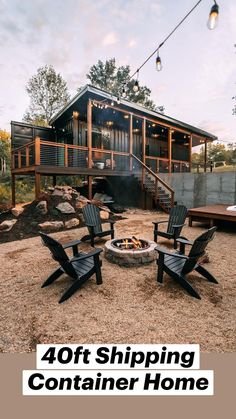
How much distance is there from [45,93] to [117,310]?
929 inches

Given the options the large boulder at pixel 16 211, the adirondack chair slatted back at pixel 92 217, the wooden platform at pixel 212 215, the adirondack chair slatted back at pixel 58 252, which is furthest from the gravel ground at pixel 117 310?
the large boulder at pixel 16 211

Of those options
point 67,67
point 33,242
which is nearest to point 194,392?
point 33,242

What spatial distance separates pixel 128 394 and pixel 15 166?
1173 centimetres

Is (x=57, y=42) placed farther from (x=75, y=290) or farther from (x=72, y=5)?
(x=75, y=290)

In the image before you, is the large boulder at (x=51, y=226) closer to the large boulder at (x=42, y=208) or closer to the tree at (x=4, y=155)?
the large boulder at (x=42, y=208)

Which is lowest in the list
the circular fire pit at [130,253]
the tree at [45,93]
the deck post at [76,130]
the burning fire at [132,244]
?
the circular fire pit at [130,253]

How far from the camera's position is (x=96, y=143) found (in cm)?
1277

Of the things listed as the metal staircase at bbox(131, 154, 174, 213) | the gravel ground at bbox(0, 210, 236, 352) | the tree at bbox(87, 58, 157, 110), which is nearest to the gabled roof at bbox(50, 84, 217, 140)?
the metal staircase at bbox(131, 154, 174, 213)

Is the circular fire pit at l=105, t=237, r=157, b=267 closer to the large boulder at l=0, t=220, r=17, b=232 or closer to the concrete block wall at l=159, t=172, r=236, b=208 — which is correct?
the large boulder at l=0, t=220, r=17, b=232

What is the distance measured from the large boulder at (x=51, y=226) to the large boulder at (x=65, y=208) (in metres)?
0.78

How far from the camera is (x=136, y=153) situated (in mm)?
14695

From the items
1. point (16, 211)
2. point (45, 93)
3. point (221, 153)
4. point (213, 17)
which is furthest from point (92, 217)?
point (221, 153)

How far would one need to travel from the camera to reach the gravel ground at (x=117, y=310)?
2.04 m

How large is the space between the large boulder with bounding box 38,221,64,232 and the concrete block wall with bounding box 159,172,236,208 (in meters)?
6.20
